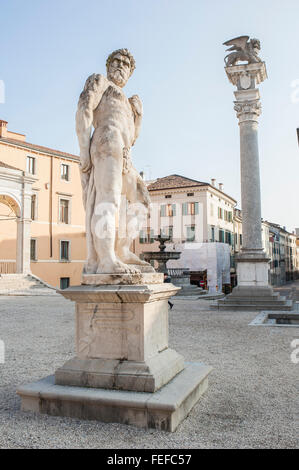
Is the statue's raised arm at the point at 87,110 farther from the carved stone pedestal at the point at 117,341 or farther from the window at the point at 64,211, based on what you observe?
the window at the point at 64,211

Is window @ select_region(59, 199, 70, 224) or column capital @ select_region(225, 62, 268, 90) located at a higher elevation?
column capital @ select_region(225, 62, 268, 90)

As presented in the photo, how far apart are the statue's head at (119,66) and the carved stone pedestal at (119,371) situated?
2136 millimetres

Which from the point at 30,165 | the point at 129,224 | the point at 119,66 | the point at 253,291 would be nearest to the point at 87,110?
the point at 119,66

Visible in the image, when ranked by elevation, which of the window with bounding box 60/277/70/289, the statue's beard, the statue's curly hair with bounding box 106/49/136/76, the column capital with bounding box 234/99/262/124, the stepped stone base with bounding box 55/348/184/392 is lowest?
the window with bounding box 60/277/70/289

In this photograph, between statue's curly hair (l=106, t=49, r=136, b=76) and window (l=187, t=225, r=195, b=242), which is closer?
statue's curly hair (l=106, t=49, r=136, b=76)

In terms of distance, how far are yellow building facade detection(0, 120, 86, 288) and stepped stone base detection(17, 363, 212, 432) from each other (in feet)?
75.2

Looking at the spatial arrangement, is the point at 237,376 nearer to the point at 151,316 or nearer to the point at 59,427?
the point at 151,316

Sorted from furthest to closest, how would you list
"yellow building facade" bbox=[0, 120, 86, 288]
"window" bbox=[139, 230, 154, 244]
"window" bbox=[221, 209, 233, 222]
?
"window" bbox=[221, 209, 233, 222]
"window" bbox=[139, 230, 154, 244]
"yellow building facade" bbox=[0, 120, 86, 288]

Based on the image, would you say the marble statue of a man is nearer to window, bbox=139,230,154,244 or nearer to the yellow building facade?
the yellow building facade

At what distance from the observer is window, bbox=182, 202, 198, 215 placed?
40.5 meters

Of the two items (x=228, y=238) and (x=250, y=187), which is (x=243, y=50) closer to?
(x=250, y=187)

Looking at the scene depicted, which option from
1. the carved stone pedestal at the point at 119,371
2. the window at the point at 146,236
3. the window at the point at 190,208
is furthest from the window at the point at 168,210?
the carved stone pedestal at the point at 119,371

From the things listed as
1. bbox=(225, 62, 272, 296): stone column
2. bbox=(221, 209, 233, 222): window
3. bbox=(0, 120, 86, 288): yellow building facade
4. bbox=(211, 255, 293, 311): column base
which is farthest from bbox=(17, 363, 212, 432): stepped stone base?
bbox=(221, 209, 233, 222): window

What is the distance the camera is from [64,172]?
32.5 meters
